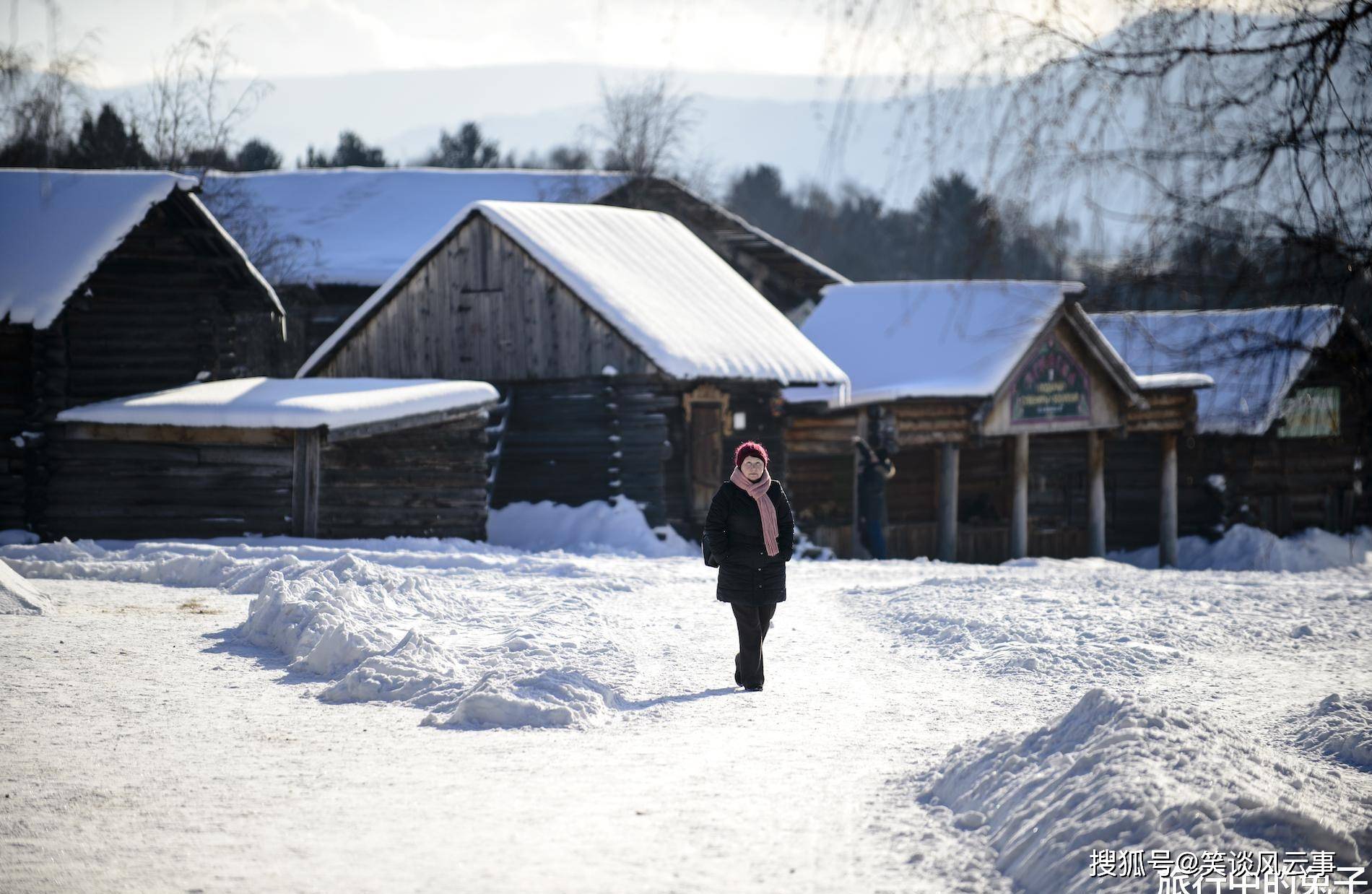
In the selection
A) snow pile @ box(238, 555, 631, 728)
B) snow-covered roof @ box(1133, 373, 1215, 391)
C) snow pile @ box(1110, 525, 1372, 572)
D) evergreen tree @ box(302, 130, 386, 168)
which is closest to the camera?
snow pile @ box(238, 555, 631, 728)

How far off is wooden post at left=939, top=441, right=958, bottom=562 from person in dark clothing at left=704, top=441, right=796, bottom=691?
14.0 m

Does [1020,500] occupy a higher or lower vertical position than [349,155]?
lower

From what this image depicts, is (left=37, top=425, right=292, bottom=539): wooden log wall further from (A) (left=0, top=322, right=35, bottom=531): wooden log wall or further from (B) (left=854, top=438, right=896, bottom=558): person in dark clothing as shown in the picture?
(B) (left=854, top=438, right=896, bottom=558): person in dark clothing

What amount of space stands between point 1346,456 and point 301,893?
28.9 m

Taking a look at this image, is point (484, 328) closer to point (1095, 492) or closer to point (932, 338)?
point (932, 338)

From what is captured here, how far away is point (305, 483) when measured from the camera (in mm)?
17141

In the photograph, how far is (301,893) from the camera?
485 centimetres

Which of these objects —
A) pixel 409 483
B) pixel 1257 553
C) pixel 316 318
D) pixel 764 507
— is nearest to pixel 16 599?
pixel 764 507

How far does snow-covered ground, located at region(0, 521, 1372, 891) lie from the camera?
17.3 ft

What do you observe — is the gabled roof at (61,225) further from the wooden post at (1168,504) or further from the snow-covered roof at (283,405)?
the wooden post at (1168,504)

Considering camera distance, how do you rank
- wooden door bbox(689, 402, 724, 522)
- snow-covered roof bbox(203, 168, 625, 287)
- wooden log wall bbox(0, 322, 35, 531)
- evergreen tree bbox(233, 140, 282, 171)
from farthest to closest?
evergreen tree bbox(233, 140, 282, 171) < snow-covered roof bbox(203, 168, 625, 287) < wooden door bbox(689, 402, 724, 522) < wooden log wall bbox(0, 322, 35, 531)

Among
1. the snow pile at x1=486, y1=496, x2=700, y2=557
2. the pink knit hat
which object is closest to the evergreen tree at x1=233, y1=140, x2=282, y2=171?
the snow pile at x1=486, y1=496, x2=700, y2=557

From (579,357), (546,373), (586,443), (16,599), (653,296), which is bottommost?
(16,599)

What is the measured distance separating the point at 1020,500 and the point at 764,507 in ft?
49.6
